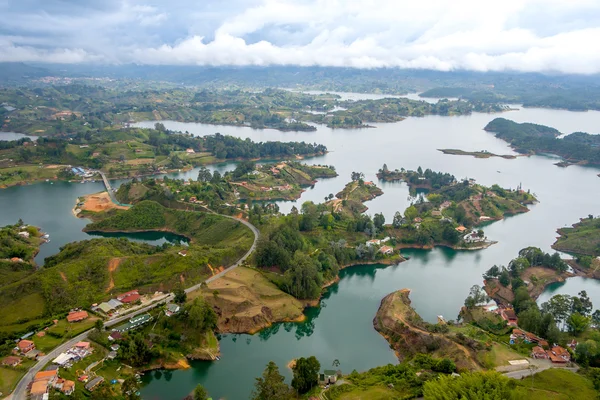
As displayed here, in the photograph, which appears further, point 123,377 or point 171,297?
point 171,297

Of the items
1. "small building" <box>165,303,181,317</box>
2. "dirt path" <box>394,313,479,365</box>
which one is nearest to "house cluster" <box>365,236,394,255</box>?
"dirt path" <box>394,313,479,365</box>

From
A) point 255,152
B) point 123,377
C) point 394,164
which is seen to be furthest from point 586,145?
point 123,377

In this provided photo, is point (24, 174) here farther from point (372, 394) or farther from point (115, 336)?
point (372, 394)

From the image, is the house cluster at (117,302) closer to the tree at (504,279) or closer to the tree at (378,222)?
the tree at (378,222)

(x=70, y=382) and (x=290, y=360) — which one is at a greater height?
(x=70, y=382)

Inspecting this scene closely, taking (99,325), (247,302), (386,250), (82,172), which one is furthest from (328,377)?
(82,172)

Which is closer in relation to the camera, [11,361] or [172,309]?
[11,361]

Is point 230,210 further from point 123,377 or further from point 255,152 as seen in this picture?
point 255,152

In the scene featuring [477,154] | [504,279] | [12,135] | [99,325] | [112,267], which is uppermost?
[112,267]
